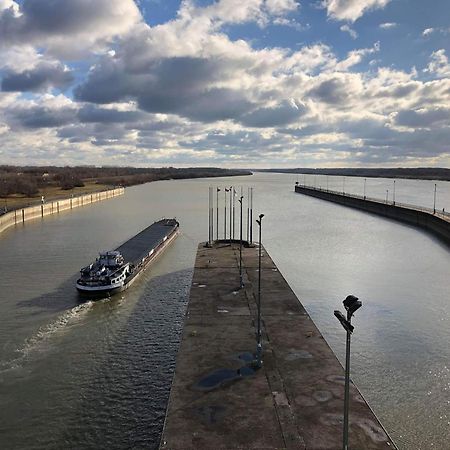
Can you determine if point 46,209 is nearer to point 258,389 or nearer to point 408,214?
point 408,214

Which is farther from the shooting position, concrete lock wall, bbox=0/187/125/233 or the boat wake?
concrete lock wall, bbox=0/187/125/233

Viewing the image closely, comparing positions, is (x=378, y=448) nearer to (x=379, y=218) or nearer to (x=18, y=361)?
(x=18, y=361)

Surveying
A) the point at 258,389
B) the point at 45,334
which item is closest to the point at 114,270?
the point at 45,334

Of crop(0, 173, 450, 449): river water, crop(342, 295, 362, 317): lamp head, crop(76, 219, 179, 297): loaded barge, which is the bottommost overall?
crop(0, 173, 450, 449): river water

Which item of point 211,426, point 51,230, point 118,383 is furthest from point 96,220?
point 211,426

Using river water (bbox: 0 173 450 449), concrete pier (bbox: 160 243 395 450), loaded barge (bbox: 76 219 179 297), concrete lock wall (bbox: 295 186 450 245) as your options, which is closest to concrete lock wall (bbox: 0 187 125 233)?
river water (bbox: 0 173 450 449)

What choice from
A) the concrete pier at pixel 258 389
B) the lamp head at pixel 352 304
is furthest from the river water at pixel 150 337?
the lamp head at pixel 352 304

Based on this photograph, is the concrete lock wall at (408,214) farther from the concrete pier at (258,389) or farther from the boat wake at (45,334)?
the boat wake at (45,334)

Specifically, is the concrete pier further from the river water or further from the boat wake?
the boat wake
